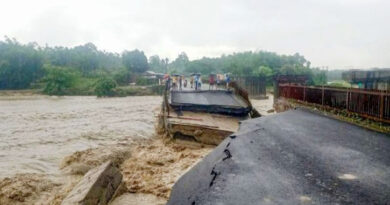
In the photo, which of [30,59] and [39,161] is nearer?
[39,161]

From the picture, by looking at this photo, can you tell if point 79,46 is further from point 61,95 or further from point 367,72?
point 367,72

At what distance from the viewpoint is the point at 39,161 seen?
1288cm

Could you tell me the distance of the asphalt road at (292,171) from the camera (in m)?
4.27

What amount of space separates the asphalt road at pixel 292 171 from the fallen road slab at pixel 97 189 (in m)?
1.77

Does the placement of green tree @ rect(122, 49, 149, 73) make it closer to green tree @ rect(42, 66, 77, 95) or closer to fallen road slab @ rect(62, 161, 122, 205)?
green tree @ rect(42, 66, 77, 95)

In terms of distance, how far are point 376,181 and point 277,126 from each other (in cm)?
455

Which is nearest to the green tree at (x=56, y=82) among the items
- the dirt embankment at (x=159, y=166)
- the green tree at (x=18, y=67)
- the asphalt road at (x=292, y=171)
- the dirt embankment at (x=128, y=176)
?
the green tree at (x=18, y=67)

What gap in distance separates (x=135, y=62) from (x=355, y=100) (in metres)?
81.1

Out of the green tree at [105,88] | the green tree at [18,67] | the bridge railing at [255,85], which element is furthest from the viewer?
the green tree at [18,67]

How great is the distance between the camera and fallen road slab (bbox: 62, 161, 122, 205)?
238 inches

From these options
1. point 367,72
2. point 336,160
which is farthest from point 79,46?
point 336,160

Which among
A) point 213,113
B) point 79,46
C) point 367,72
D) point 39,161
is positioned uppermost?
point 79,46

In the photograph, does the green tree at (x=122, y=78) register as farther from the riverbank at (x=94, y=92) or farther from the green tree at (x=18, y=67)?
the green tree at (x=18, y=67)

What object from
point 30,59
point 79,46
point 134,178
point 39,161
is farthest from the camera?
point 79,46
